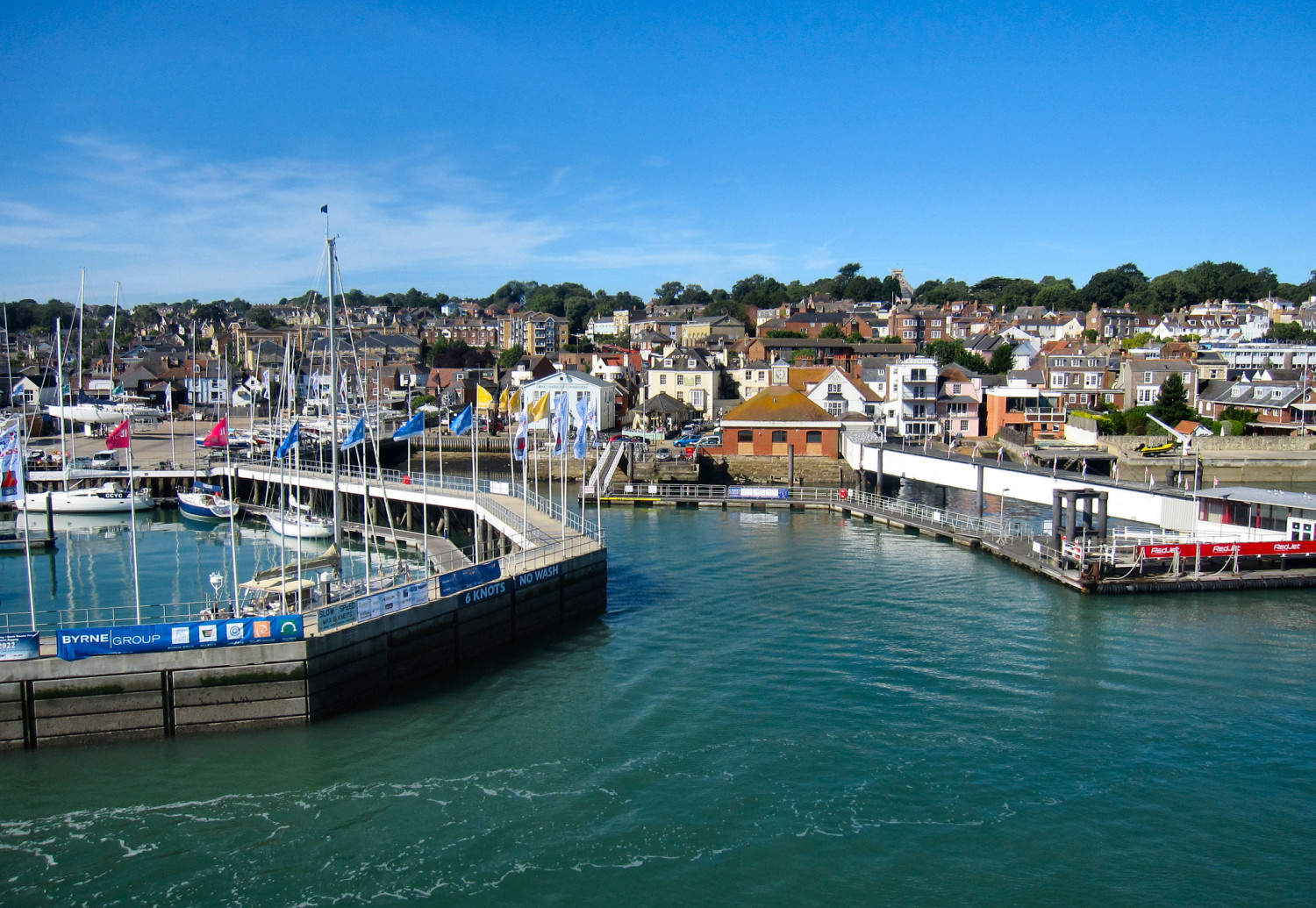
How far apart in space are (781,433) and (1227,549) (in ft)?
109

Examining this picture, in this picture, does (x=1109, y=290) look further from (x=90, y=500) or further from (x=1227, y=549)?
(x=90, y=500)

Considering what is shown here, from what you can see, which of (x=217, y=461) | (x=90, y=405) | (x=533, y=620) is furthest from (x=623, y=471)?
(x=90, y=405)

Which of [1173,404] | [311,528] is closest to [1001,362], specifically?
[1173,404]

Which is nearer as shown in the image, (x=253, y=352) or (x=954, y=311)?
(x=253, y=352)

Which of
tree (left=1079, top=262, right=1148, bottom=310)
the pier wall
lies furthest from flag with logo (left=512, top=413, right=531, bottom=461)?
tree (left=1079, top=262, right=1148, bottom=310)

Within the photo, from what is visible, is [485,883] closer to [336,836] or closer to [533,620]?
[336,836]

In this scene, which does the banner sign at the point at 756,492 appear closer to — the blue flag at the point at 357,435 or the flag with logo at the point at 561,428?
the flag with logo at the point at 561,428

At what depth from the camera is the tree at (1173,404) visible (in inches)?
3142

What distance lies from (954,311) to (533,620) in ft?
494

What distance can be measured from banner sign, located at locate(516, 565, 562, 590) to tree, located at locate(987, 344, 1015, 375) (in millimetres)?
79944

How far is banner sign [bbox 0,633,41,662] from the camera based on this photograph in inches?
861

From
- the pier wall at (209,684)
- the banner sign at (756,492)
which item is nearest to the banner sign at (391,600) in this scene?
the pier wall at (209,684)

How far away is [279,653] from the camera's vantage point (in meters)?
23.4

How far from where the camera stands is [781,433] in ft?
219
